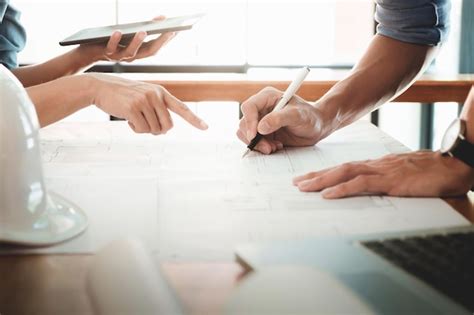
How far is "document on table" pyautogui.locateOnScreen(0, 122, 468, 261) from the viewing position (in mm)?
882

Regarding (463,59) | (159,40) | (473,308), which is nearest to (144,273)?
(473,308)

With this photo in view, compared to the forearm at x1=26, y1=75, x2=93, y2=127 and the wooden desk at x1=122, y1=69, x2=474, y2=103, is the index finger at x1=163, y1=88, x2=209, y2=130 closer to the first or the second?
the forearm at x1=26, y1=75, x2=93, y2=127

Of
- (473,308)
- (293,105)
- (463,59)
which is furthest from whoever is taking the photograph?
(463,59)

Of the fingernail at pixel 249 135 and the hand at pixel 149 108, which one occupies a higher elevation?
the hand at pixel 149 108

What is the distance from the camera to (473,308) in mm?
630

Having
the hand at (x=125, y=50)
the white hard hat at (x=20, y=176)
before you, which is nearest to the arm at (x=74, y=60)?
the hand at (x=125, y=50)

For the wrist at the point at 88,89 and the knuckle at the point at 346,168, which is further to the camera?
the wrist at the point at 88,89

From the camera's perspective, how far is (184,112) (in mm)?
1297

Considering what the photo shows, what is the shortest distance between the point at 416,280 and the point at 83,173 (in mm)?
704

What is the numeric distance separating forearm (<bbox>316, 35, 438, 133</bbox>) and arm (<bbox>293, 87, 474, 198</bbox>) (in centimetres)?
47

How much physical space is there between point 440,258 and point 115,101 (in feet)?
2.64

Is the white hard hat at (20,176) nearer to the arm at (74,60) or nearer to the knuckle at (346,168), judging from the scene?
the knuckle at (346,168)

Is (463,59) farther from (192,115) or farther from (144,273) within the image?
(144,273)

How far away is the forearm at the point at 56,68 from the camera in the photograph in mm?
1989
